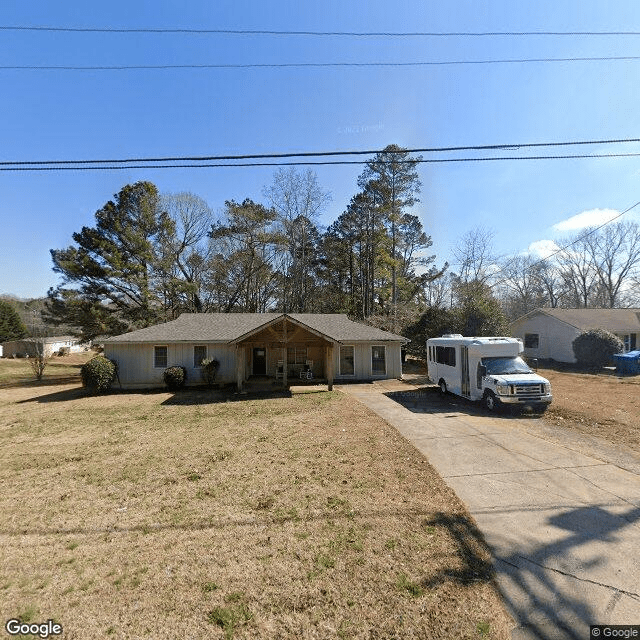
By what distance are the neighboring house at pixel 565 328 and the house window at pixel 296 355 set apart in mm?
21043

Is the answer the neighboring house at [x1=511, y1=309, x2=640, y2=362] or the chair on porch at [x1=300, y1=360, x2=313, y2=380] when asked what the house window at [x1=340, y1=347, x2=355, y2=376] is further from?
the neighboring house at [x1=511, y1=309, x2=640, y2=362]

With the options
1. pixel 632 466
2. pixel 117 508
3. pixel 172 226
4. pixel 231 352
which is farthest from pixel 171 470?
pixel 172 226

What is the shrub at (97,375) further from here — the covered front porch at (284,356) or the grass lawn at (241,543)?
the grass lawn at (241,543)

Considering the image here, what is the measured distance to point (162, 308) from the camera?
28.1 meters

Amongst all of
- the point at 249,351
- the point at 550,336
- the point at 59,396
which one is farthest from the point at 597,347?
the point at 59,396

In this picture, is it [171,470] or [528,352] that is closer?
[171,470]

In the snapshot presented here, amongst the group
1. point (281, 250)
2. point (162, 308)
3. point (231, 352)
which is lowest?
point (231, 352)

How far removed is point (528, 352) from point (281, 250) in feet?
79.2

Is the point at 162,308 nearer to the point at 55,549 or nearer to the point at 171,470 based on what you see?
the point at 171,470

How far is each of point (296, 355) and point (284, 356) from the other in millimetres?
4729

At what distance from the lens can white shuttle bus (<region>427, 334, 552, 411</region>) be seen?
1100 centimetres

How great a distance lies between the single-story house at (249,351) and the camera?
16.8 m

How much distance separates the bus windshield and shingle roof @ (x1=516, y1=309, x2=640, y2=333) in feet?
62.8

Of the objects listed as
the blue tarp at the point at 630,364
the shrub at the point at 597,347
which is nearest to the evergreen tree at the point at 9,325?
the shrub at the point at 597,347
